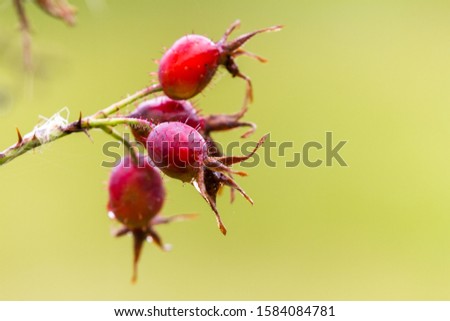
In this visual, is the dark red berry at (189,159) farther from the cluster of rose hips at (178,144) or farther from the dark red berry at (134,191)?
the dark red berry at (134,191)

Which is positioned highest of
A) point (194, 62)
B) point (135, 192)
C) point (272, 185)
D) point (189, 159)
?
point (272, 185)

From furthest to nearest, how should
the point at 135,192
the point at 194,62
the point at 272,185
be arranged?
the point at 272,185
the point at 135,192
the point at 194,62

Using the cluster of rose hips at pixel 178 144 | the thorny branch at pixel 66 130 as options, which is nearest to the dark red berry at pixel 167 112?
the cluster of rose hips at pixel 178 144

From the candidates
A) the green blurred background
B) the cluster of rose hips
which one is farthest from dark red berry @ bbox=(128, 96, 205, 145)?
the green blurred background

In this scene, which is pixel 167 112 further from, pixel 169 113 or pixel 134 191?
pixel 134 191

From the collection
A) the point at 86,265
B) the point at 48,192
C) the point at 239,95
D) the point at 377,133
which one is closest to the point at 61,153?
the point at 48,192

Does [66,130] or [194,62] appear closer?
[66,130]

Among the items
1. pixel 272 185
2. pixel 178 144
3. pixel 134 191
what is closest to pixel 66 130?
pixel 178 144

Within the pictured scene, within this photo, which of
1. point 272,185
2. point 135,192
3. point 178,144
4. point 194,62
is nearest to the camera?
point 178,144
